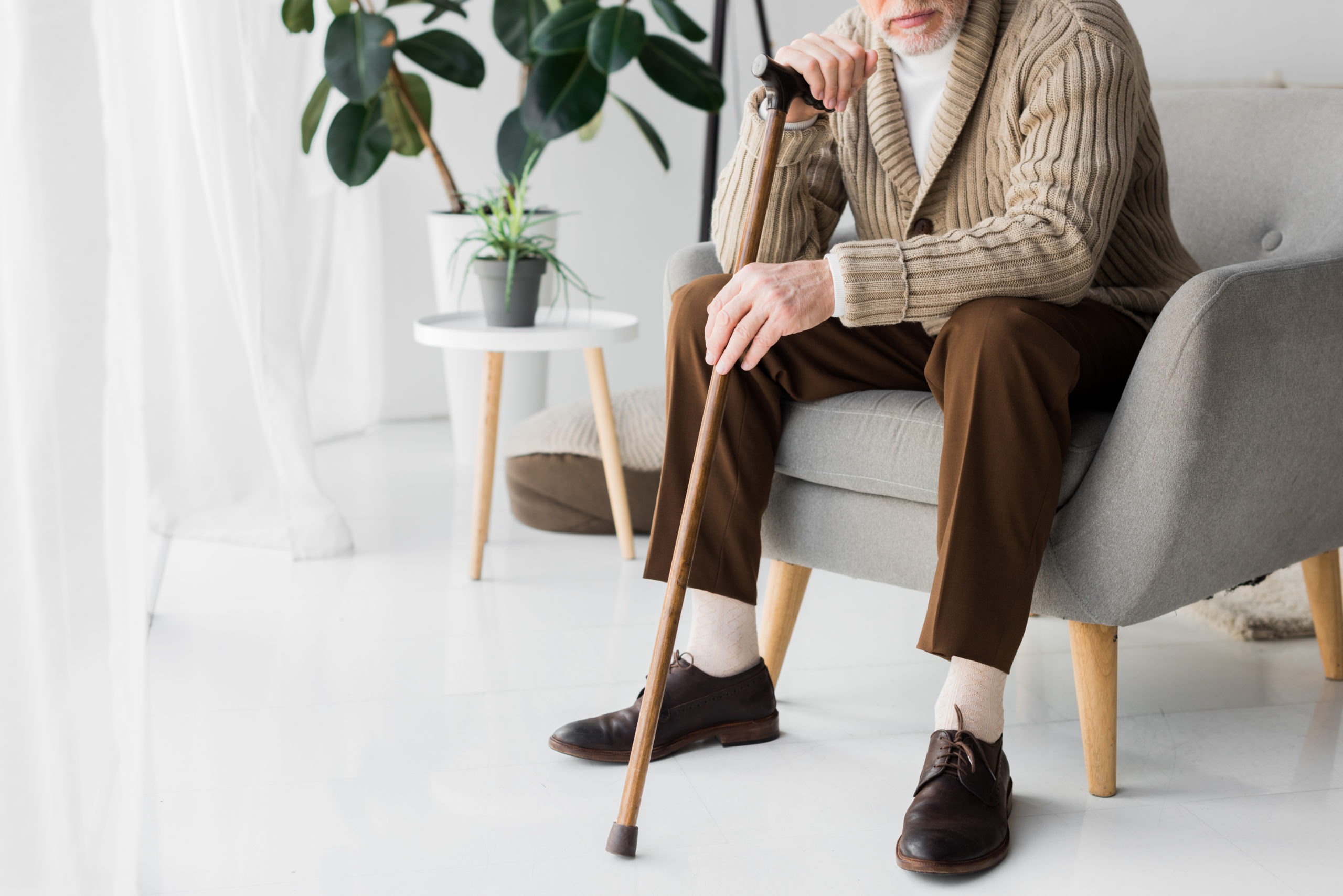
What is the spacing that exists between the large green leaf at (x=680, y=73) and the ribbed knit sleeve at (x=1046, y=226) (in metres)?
1.40

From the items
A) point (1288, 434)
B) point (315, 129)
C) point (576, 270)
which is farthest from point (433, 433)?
point (1288, 434)

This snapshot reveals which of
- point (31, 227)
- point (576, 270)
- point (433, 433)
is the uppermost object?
point (31, 227)

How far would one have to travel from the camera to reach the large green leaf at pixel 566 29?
7.91ft

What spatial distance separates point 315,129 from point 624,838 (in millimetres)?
1952

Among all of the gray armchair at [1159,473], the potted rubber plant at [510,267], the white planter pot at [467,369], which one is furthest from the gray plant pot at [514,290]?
the gray armchair at [1159,473]

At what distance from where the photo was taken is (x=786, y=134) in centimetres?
149

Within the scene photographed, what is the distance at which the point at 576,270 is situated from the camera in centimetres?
369

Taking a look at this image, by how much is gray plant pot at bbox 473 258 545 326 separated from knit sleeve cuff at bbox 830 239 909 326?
102 centimetres

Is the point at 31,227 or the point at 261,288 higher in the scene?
the point at 31,227

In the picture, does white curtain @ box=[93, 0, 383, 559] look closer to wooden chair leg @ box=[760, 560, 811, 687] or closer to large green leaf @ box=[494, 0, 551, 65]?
large green leaf @ box=[494, 0, 551, 65]

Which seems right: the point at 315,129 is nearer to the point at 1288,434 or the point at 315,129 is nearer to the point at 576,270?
the point at 576,270

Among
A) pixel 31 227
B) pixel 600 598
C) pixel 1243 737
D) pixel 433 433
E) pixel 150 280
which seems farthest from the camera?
pixel 433 433

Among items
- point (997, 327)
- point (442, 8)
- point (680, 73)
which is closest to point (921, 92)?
point (997, 327)

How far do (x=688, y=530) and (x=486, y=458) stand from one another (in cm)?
99
